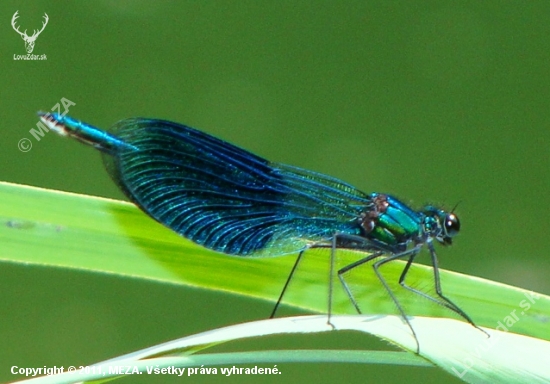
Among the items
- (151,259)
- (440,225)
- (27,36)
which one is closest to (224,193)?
(151,259)

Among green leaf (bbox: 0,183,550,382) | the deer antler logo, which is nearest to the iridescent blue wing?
green leaf (bbox: 0,183,550,382)

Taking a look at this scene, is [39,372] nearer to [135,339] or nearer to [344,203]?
[135,339]

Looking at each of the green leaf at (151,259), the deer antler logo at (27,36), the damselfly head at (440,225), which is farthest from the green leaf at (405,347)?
the deer antler logo at (27,36)

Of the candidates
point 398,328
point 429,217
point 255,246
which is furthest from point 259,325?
point 429,217

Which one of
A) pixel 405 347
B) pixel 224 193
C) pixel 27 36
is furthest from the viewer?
pixel 27 36

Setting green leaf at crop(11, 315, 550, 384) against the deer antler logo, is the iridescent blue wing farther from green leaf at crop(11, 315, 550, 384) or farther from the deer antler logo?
the deer antler logo

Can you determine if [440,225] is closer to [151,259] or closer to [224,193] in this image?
[224,193]

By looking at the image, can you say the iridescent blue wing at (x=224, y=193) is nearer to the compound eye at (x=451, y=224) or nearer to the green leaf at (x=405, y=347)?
the compound eye at (x=451, y=224)

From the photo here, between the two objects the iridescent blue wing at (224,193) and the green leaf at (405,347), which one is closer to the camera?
the green leaf at (405,347)
